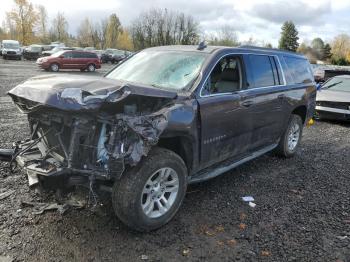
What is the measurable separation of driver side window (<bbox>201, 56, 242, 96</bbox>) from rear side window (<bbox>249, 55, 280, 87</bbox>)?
39cm

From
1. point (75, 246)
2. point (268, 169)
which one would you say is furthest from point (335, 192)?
point (75, 246)

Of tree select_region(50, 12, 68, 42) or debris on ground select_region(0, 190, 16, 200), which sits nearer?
debris on ground select_region(0, 190, 16, 200)

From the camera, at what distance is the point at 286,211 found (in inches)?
178

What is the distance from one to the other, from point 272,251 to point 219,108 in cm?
175

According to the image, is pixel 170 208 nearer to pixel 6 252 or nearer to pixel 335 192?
pixel 6 252

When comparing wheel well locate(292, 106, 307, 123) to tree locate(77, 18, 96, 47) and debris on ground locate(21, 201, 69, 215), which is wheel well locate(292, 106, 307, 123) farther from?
tree locate(77, 18, 96, 47)

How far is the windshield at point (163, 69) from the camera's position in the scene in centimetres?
447

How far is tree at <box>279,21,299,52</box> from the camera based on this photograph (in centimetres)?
7331

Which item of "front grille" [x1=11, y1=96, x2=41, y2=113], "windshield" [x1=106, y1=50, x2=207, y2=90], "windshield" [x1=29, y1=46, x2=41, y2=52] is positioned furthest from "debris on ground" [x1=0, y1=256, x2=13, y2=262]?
"windshield" [x1=29, y1=46, x2=41, y2=52]

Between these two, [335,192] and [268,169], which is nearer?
[335,192]

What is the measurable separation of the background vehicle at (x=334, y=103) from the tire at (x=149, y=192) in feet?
26.5

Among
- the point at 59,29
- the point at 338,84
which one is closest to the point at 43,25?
the point at 59,29

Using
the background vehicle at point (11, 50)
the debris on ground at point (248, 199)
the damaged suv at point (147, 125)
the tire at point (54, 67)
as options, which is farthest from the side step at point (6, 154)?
the background vehicle at point (11, 50)

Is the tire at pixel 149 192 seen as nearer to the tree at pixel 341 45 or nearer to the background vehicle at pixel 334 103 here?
the background vehicle at pixel 334 103
